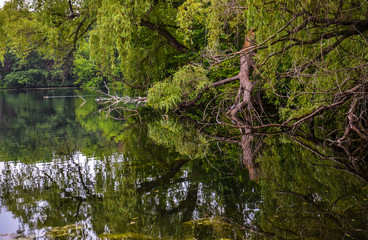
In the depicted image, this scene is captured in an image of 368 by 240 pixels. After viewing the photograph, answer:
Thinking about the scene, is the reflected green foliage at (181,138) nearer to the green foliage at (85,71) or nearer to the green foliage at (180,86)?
the green foliage at (180,86)

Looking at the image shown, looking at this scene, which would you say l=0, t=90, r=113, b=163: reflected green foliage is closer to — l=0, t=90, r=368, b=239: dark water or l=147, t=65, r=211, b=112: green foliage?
l=0, t=90, r=368, b=239: dark water

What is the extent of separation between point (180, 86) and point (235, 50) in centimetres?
203

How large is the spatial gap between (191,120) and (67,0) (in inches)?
260

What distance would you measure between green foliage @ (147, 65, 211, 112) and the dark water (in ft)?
12.8

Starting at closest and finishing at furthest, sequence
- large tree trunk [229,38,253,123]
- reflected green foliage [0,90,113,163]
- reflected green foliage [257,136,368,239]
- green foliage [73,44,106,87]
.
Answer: reflected green foliage [257,136,368,239] < reflected green foliage [0,90,113,163] < large tree trunk [229,38,253,123] < green foliage [73,44,106,87]

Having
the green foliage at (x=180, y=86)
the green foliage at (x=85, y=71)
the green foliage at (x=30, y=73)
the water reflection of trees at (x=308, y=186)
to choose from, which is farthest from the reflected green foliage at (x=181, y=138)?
the green foliage at (x=30, y=73)

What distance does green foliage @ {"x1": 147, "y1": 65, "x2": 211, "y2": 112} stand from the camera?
40.6 feet

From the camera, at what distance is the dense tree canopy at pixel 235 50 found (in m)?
5.93

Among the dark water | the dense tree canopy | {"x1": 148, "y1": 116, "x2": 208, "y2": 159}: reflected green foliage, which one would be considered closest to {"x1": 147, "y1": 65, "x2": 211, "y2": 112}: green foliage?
the dense tree canopy

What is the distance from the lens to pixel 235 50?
40.8ft

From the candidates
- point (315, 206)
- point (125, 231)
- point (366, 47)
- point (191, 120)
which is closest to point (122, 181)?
point (125, 231)

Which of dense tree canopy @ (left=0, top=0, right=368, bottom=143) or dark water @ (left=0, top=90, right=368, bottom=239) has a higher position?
dense tree canopy @ (left=0, top=0, right=368, bottom=143)

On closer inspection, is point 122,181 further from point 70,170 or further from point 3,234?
point 3,234

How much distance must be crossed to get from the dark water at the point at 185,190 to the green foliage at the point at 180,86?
3916 mm
